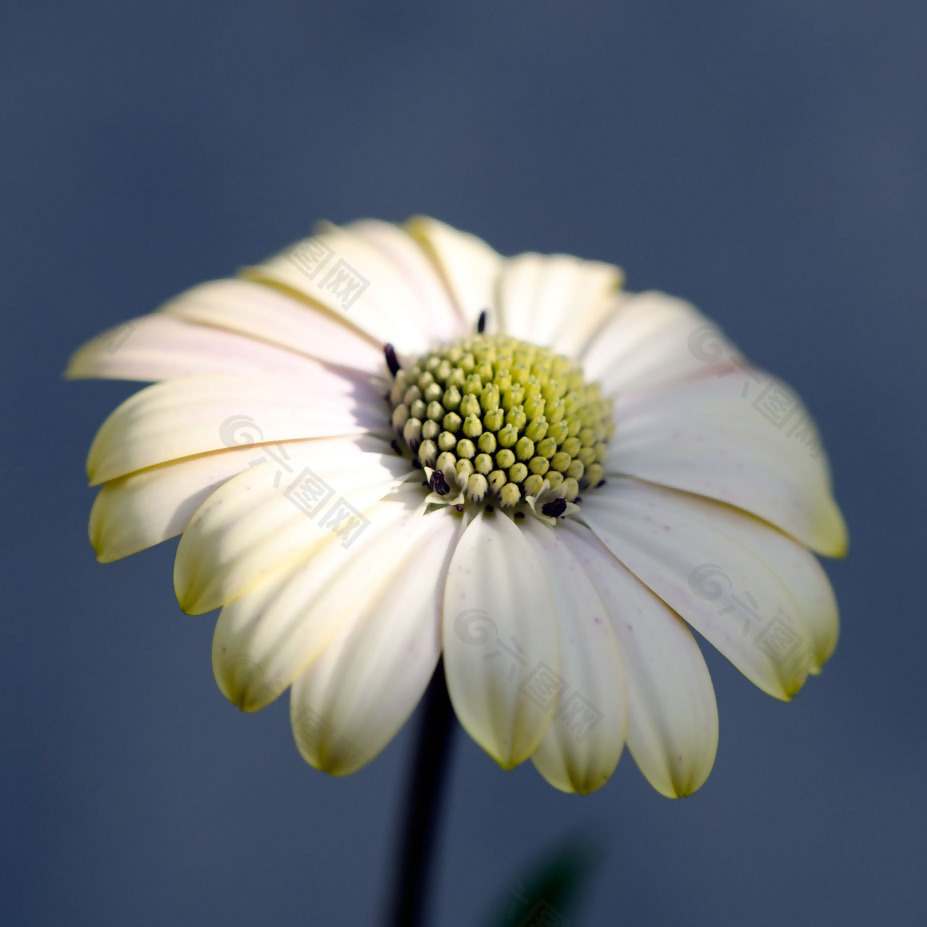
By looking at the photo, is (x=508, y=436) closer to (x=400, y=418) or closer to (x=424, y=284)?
(x=400, y=418)

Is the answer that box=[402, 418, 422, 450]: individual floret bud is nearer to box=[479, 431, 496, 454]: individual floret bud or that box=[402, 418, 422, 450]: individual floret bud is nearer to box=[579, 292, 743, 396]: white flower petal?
box=[479, 431, 496, 454]: individual floret bud

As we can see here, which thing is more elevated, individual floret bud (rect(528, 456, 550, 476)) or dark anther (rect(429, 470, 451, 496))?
individual floret bud (rect(528, 456, 550, 476))

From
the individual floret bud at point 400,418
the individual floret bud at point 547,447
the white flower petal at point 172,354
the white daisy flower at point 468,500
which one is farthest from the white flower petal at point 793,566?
the white flower petal at point 172,354

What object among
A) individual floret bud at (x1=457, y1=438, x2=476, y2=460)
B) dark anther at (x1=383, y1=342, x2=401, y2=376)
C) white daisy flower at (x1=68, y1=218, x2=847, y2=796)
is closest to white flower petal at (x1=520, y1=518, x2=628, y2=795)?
white daisy flower at (x1=68, y1=218, x2=847, y2=796)

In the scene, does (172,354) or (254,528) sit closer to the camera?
(254,528)

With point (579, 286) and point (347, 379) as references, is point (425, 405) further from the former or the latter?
point (579, 286)

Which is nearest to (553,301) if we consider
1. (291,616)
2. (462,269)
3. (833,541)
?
(462,269)
